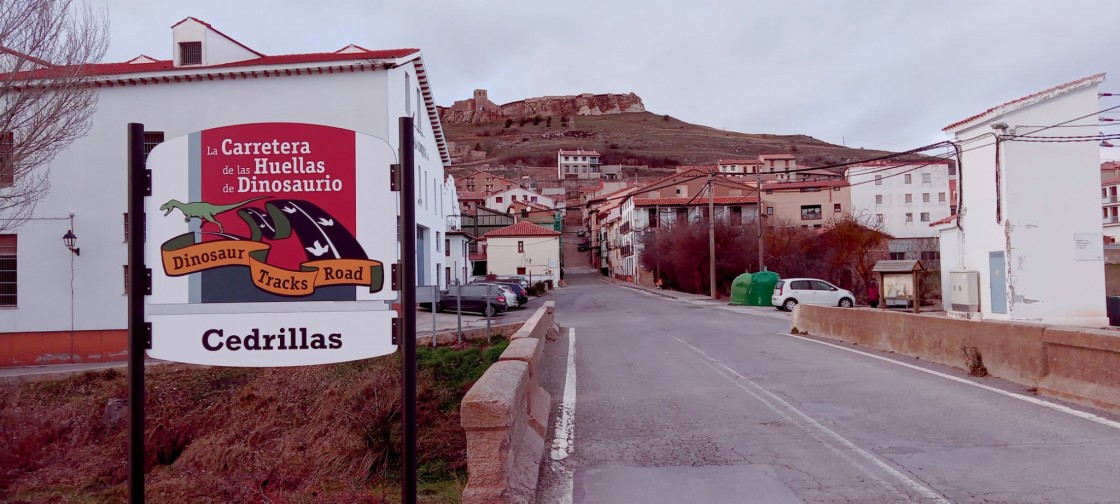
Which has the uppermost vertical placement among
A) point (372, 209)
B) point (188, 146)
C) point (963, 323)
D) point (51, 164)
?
point (51, 164)

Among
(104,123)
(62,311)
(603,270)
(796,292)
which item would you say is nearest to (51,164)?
(104,123)

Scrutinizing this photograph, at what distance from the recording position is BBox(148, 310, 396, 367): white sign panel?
413 cm

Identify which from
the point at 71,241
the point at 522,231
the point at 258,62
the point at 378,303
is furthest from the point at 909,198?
the point at 378,303

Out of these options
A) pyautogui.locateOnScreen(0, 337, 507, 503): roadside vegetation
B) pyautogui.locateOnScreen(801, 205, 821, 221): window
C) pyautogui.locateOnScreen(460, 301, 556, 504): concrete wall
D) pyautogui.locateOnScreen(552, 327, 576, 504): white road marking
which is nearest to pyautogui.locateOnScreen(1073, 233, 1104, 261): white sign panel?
pyautogui.locateOnScreen(0, 337, 507, 503): roadside vegetation

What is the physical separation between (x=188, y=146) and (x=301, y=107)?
21.2 m

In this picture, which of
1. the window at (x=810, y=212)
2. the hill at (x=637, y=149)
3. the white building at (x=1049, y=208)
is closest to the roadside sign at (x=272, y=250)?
the white building at (x=1049, y=208)

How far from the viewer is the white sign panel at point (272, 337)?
413 centimetres

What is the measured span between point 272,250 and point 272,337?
487 mm

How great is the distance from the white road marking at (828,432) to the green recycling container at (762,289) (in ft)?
78.5

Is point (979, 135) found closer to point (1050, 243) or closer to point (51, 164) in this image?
point (1050, 243)

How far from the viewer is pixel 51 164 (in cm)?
2395

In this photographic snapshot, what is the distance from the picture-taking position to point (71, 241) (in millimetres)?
23719

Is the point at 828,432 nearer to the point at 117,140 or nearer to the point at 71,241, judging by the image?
the point at 71,241

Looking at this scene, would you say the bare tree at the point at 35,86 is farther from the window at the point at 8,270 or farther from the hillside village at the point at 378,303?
the window at the point at 8,270
